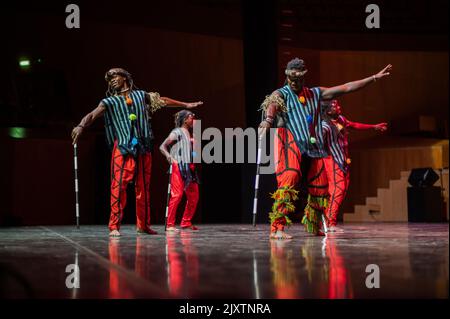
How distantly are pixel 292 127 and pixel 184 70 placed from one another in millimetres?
7603

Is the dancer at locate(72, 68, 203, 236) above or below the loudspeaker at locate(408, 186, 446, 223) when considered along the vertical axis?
above

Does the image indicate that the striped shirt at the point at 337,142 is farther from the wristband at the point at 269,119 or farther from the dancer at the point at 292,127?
the wristband at the point at 269,119

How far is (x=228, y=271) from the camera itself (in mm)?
2721

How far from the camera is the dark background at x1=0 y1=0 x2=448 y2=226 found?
34.1 feet

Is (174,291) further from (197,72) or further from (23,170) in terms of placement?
(197,72)

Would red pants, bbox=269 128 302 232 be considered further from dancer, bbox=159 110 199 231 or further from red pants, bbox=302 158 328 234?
dancer, bbox=159 110 199 231

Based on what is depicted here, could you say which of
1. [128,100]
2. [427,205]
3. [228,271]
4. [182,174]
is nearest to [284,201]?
[128,100]

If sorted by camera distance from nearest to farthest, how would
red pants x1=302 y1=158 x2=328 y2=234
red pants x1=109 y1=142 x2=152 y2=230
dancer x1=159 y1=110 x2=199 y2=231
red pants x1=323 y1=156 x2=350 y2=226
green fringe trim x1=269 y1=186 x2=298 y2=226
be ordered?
green fringe trim x1=269 y1=186 x2=298 y2=226
red pants x1=302 y1=158 x2=328 y2=234
red pants x1=109 y1=142 x2=152 y2=230
red pants x1=323 y1=156 x2=350 y2=226
dancer x1=159 y1=110 x2=199 y2=231

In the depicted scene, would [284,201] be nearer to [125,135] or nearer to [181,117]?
[125,135]

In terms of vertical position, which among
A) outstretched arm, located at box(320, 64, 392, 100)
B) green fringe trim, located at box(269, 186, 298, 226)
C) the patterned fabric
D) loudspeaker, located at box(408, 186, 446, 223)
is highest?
outstretched arm, located at box(320, 64, 392, 100)

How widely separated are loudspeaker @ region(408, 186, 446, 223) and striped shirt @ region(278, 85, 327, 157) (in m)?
6.01

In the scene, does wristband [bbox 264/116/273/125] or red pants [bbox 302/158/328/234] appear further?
red pants [bbox 302/158/328/234]

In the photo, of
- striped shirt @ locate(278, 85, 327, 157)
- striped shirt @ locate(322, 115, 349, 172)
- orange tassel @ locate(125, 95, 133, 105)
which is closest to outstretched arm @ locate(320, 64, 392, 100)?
striped shirt @ locate(278, 85, 327, 157)

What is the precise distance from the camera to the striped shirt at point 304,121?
4977 millimetres
